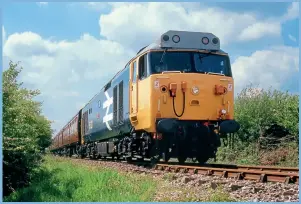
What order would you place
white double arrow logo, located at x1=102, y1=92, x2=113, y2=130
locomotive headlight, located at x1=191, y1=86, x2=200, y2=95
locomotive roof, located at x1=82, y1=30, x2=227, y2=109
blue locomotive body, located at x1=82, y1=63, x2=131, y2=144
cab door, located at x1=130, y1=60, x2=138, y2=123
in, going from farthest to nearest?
1. white double arrow logo, located at x1=102, y1=92, x2=113, y2=130
2. blue locomotive body, located at x1=82, y1=63, x2=131, y2=144
3. cab door, located at x1=130, y1=60, x2=138, y2=123
4. locomotive roof, located at x1=82, y1=30, x2=227, y2=109
5. locomotive headlight, located at x1=191, y1=86, x2=200, y2=95

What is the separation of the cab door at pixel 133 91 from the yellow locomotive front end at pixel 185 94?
0.22m

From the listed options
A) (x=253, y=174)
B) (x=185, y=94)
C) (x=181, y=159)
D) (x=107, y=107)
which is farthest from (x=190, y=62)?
(x=107, y=107)

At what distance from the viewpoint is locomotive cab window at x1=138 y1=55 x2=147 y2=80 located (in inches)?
477

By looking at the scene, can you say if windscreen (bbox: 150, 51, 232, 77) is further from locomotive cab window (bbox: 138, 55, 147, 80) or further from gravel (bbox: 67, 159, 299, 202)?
gravel (bbox: 67, 159, 299, 202)

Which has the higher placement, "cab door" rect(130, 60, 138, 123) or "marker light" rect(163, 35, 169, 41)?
"marker light" rect(163, 35, 169, 41)

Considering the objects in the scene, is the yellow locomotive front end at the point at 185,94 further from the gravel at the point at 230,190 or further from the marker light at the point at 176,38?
the gravel at the point at 230,190

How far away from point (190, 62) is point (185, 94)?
3.00 ft

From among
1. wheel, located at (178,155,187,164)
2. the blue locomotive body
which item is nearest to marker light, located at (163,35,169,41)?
the blue locomotive body

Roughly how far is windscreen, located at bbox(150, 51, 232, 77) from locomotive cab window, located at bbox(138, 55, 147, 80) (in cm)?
31

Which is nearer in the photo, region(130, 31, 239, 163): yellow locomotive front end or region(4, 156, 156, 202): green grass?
region(4, 156, 156, 202): green grass

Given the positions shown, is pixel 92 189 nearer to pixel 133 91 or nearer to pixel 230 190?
pixel 230 190

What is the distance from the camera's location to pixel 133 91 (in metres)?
13.0

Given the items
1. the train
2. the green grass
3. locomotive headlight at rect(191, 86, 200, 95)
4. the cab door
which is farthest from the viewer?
the cab door

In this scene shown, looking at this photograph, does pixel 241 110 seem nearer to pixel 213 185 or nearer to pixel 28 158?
pixel 28 158
